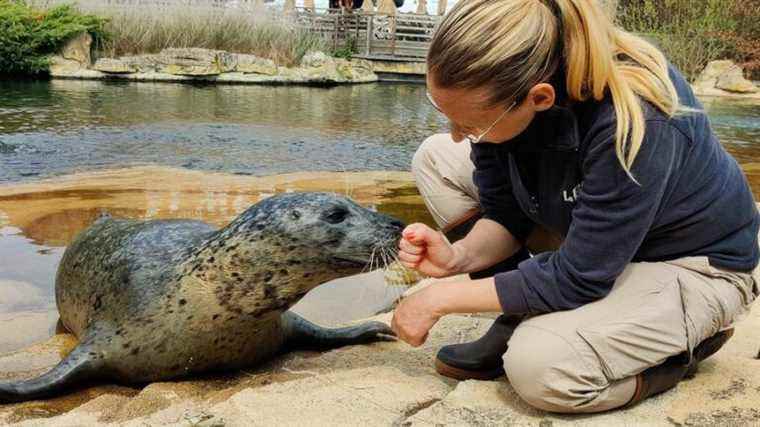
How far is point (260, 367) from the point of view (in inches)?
105

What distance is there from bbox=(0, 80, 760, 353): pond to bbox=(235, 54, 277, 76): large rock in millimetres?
3810

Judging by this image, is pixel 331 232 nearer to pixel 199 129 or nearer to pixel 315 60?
pixel 199 129

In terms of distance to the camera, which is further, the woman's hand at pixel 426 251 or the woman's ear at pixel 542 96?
the woman's hand at pixel 426 251

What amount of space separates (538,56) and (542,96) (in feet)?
0.36

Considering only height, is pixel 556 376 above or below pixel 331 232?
below

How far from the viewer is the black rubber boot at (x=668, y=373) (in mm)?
1987

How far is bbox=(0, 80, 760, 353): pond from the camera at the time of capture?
3.76 metres

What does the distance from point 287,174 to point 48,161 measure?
7.11ft

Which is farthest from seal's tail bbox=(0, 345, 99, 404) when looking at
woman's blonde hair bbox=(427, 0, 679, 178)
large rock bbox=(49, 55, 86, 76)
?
large rock bbox=(49, 55, 86, 76)

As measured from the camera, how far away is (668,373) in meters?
2.03

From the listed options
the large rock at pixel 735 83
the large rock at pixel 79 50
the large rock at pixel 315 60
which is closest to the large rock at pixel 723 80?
the large rock at pixel 735 83

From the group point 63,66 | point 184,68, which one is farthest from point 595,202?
point 63,66

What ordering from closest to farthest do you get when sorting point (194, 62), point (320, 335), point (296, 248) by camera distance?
1. point (296, 248)
2. point (320, 335)
3. point (194, 62)

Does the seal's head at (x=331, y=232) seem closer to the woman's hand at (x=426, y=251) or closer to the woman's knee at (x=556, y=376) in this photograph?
the woman's hand at (x=426, y=251)
